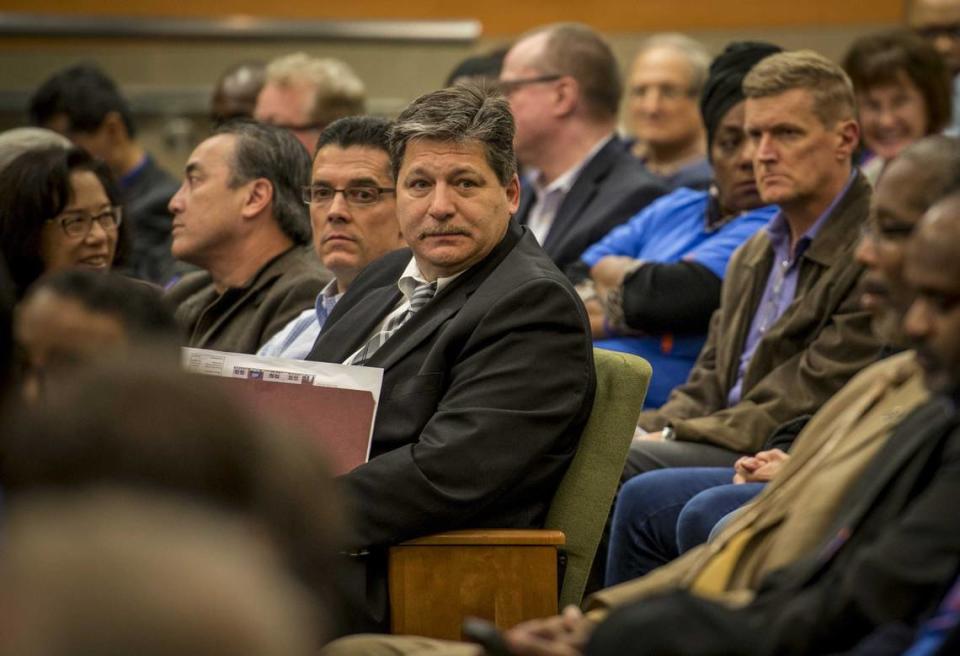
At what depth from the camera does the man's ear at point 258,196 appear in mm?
4164

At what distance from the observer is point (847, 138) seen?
12.2ft

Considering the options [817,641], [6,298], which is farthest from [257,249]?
[817,641]

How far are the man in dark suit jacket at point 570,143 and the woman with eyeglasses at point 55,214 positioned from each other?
1411 millimetres

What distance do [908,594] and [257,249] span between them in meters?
2.61

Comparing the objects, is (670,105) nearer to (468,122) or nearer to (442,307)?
(468,122)

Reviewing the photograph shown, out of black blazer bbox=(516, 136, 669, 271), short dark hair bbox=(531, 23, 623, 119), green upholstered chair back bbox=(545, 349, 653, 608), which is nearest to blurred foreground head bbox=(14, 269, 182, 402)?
green upholstered chair back bbox=(545, 349, 653, 608)

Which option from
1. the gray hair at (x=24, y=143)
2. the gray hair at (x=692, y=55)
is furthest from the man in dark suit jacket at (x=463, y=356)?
the gray hair at (x=692, y=55)

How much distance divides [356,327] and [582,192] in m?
1.71

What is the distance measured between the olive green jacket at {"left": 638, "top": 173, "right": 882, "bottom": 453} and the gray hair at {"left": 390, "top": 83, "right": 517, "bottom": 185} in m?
0.83

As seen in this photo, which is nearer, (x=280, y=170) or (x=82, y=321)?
(x=82, y=321)

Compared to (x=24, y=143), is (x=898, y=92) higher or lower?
higher

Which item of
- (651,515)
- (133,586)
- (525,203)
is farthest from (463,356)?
(525,203)

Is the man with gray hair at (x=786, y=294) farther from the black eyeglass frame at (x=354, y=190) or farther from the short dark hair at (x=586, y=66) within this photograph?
the short dark hair at (x=586, y=66)

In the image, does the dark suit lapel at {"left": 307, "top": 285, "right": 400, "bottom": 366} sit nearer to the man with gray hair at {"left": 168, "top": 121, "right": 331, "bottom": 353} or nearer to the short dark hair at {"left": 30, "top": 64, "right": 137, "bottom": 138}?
the man with gray hair at {"left": 168, "top": 121, "right": 331, "bottom": 353}
